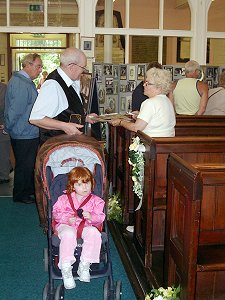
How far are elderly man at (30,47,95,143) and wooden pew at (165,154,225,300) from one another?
1242 mm

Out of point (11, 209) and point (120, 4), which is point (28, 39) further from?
point (11, 209)

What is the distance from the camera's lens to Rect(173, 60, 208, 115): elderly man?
586cm

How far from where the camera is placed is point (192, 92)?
19.2 feet

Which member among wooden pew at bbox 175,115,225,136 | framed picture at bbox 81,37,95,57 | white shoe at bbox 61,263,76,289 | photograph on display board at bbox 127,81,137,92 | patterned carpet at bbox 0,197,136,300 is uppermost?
framed picture at bbox 81,37,95,57

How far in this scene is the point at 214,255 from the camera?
266 cm

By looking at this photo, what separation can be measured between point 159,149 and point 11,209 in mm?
2310

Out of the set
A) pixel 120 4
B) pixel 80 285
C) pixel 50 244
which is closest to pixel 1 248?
pixel 80 285

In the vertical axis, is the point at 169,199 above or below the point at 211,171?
below

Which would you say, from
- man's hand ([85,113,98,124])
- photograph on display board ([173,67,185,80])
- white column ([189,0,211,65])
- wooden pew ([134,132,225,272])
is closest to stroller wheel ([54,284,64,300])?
wooden pew ([134,132,225,272])

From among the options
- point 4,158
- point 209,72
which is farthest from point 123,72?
point 4,158

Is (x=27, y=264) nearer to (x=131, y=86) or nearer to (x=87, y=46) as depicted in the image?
(x=131, y=86)

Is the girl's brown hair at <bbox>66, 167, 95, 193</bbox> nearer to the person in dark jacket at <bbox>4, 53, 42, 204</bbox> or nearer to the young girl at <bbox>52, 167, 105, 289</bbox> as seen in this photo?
the young girl at <bbox>52, 167, 105, 289</bbox>

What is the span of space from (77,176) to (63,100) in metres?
0.98

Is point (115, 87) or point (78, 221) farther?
point (115, 87)
